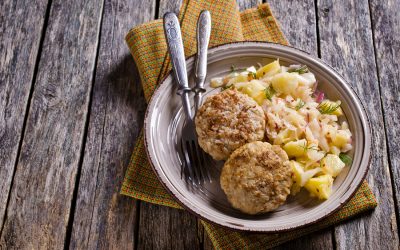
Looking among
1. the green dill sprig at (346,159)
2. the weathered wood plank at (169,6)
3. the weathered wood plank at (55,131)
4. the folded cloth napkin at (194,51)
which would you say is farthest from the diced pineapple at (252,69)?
the weathered wood plank at (55,131)

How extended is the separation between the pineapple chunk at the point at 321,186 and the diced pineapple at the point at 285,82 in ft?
2.04

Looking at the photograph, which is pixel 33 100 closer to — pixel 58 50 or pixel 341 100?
pixel 58 50

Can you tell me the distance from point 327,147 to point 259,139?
450 millimetres

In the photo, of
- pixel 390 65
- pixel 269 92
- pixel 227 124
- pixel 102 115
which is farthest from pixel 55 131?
pixel 390 65

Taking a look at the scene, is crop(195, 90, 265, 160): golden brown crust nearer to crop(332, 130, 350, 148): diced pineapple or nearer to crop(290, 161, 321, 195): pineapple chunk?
crop(290, 161, 321, 195): pineapple chunk

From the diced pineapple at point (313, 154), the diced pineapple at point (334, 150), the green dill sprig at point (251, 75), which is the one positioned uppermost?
the green dill sprig at point (251, 75)

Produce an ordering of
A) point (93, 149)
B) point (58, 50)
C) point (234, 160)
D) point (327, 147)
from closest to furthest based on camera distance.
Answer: point (234, 160), point (327, 147), point (93, 149), point (58, 50)

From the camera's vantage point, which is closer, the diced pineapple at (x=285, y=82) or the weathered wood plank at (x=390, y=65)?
the diced pineapple at (x=285, y=82)

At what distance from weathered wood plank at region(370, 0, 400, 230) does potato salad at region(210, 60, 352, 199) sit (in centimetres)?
55

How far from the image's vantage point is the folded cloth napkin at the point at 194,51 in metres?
2.88

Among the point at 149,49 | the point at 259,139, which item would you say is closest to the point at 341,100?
the point at 259,139

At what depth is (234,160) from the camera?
8.71 feet

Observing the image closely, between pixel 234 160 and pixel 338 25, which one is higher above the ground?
pixel 338 25

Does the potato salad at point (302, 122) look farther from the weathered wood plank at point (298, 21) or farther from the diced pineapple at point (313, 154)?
the weathered wood plank at point (298, 21)
